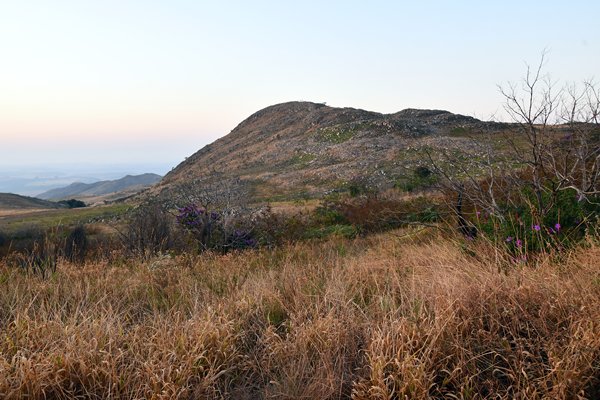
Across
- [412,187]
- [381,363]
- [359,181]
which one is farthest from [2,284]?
[359,181]

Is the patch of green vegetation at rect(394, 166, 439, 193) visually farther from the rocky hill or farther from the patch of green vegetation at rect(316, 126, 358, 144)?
the patch of green vegetation at rect(316, 126, 358, 144)

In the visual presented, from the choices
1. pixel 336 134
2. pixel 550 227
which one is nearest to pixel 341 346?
pixel 550 227

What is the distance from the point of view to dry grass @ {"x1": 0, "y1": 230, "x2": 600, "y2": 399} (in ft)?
7.27

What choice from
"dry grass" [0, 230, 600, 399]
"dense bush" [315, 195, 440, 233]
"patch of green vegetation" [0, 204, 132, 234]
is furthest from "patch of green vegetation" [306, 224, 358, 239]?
"patch of green vegetation" [0, 204, 132, 234]

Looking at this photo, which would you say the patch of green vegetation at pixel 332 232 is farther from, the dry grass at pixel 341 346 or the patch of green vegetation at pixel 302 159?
the patch of green vegetation at pixel 302 159

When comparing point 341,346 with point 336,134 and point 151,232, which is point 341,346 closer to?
point 151,232

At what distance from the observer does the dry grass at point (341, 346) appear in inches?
87.3

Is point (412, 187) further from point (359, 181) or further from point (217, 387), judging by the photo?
point (217, 387)

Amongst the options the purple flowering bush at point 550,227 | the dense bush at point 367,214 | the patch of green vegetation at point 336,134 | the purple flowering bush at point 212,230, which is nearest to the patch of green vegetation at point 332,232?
the dense bush at point 367,214

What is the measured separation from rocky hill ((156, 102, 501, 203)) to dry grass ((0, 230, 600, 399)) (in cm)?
1941

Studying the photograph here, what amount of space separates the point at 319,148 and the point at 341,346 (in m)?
43.6

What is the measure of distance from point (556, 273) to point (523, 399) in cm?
176

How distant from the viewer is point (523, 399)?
2.09 m

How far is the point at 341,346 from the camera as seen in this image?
2627mm
